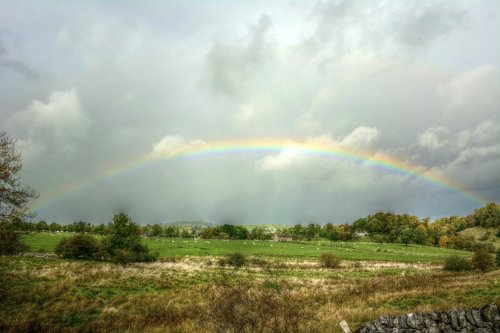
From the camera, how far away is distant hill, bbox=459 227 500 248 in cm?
15762

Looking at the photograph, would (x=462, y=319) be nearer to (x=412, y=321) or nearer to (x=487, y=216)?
(x=412, y=321)

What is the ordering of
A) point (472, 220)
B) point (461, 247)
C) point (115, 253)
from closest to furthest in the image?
point (115, 253)
point (461, 247)
point (472, 220)

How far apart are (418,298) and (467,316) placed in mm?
12888

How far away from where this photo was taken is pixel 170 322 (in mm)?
17781

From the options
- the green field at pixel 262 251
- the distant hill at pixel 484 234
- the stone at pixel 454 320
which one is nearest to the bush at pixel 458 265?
the green field at pixel 262 251

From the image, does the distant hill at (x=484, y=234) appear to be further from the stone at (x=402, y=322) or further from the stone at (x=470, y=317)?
the stone at (x=402, y=322)

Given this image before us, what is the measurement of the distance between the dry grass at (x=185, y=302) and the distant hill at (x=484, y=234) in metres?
164

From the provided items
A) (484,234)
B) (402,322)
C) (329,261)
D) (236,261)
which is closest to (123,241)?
(236,261)

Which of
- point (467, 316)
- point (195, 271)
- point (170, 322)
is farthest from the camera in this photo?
point (195, 271)

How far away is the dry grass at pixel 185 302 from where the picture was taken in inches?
461

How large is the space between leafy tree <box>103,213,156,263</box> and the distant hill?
16584 centimetres

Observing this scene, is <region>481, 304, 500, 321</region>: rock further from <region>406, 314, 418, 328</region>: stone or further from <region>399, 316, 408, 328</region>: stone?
<region>399, 316, 408, 328</region>: stone

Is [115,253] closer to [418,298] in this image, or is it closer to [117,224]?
[117,224]

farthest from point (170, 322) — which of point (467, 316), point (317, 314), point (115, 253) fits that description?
point (115, 253)
